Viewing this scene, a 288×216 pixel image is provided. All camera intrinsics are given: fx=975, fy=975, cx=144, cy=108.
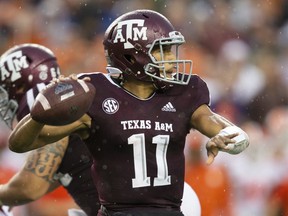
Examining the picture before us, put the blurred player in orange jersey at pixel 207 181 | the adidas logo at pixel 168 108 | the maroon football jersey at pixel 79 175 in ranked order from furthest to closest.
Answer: the blurred player in orange jersey at pixel 207 181 → the maroon football jersey at pixel 79 175 → the adidas logo at pixel 168 108

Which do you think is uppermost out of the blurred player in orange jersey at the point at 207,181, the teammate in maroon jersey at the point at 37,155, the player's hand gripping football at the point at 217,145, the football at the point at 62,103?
the football at the point at 62,103

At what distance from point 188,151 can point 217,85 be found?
267 centimetres

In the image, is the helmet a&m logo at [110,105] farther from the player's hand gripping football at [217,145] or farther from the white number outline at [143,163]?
the player's hand gripping football at [217,145]

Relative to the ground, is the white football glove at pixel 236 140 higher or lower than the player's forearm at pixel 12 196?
higher

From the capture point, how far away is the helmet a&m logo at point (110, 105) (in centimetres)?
517

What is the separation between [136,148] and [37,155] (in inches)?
38.8

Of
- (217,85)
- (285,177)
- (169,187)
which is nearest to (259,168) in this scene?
(285,177)

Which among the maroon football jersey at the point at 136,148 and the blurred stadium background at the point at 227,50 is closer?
the maroon football jersey at the point at 136,148

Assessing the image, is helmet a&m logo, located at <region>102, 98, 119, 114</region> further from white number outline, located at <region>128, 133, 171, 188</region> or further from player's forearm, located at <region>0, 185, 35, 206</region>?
player's forearm, located at <region>0, 185, 35, 206</region>

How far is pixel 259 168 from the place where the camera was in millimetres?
9422

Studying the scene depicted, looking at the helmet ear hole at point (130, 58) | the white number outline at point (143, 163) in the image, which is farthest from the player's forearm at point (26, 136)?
the helmet ear hole at point (130, 58)

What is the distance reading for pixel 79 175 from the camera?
6125mm

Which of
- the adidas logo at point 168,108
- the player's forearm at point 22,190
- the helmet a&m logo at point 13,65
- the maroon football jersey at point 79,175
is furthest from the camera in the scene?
the helmet a&m logo at point 13,65

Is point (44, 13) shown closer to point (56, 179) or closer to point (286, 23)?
point (286, 23)
